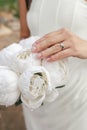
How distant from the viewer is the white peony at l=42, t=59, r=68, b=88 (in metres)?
0.81

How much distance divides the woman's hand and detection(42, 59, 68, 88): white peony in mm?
18

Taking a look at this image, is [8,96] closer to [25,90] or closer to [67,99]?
[25,90]

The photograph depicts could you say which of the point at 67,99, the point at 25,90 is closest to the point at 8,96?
the point at 25,90

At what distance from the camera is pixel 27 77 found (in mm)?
763

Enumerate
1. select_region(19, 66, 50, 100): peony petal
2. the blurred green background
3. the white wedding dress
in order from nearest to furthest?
select_region(19, 66, 50, 100): peony petal → the white wedding dress → the blurred green background

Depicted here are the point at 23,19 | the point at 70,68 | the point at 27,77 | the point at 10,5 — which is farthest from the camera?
the point at 10,5

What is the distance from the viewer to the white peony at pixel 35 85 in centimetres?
77

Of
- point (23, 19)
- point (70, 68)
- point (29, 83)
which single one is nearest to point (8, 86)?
point (29, 83)

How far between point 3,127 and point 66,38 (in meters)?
1.30

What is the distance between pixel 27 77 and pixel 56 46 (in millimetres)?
127

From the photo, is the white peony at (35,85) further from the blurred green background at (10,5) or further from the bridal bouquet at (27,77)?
the blurred green background at (10,5)

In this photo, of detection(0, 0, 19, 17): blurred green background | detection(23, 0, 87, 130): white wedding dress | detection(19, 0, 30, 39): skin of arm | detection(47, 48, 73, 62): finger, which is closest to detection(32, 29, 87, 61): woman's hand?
detection(47, 48, 73, 62): finger

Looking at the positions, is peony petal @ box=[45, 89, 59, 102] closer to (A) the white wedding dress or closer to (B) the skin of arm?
(A) the white wedding dress

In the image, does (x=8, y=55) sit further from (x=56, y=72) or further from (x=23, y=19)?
(x=23, y=19)
